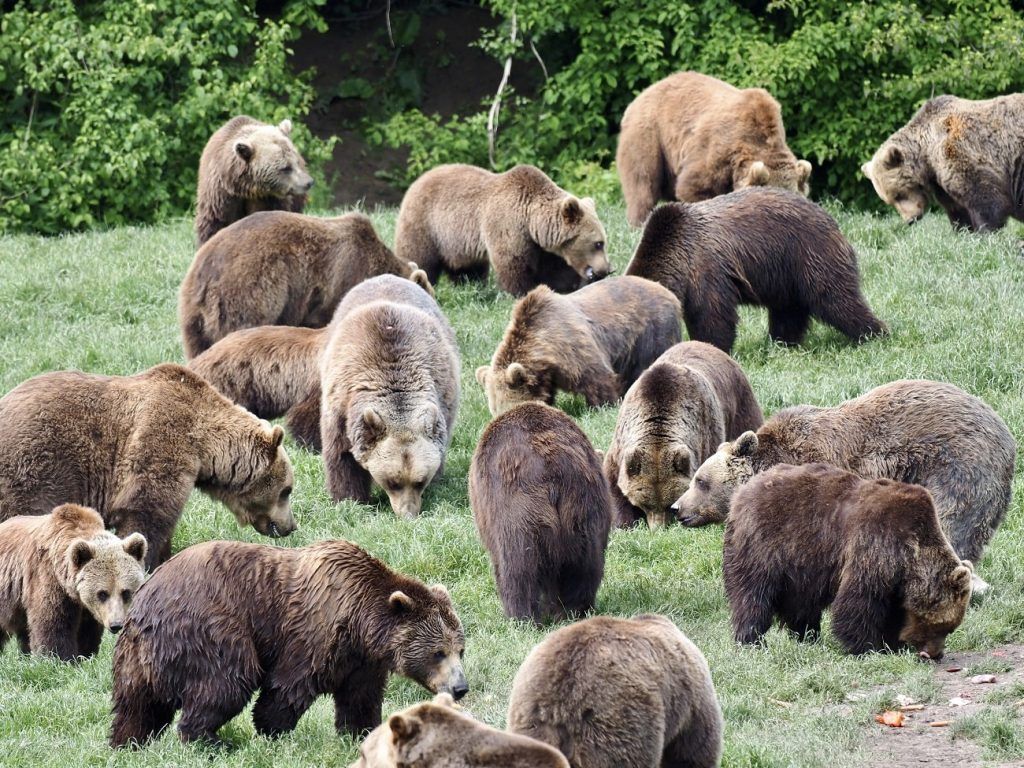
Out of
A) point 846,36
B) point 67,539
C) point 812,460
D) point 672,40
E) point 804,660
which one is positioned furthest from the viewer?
point 672,40

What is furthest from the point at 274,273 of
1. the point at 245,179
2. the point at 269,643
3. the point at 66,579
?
the point at 269,643

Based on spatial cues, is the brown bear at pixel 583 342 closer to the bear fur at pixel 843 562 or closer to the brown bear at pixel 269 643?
the bear fur at pixel 843 562

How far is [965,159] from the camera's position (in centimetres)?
1611

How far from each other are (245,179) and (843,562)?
9.57 metres

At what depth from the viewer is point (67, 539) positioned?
29.4ft

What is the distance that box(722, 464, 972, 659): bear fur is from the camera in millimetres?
8227

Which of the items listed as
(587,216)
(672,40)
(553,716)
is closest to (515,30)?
(672,40)

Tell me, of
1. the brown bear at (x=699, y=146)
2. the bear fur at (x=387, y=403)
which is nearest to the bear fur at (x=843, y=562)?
the bear fur at (x=387, y=403)

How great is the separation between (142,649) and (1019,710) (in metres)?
3.99

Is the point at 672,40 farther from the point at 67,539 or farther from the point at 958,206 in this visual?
the point at 67,539

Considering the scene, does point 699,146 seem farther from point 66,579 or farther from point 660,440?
point 66,579

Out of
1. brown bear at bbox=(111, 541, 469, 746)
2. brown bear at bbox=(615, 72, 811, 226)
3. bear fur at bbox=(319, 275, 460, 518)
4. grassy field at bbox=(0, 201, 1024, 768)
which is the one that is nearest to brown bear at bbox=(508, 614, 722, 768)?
grassy field at bbox=(0, 201, 1024, 768)

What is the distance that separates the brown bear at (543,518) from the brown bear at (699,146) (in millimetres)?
7736

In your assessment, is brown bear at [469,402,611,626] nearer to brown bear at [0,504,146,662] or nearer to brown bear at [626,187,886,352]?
brown bear at [0,504,146,662]
